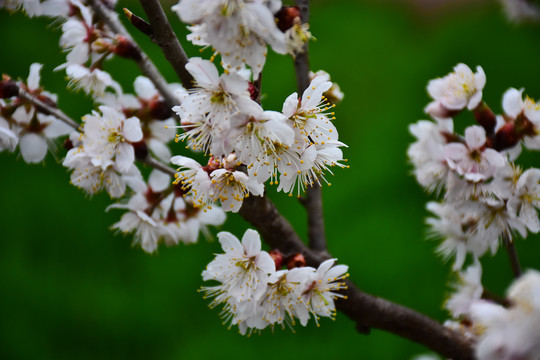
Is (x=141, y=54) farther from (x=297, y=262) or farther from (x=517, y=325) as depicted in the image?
(x=517, y=325)

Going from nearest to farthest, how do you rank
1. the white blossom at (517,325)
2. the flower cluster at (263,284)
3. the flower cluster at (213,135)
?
the white blossom at (517,325) → the flower cluster at (213,135) → the flower cluster at (263,284)

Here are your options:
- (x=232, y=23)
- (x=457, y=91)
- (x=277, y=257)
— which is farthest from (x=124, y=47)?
(x=457, y=91)

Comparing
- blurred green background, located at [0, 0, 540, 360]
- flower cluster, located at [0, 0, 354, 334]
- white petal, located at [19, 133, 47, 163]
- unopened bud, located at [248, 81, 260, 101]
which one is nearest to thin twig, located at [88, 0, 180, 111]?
flower cluster, located at [0, 0, 354, 334]

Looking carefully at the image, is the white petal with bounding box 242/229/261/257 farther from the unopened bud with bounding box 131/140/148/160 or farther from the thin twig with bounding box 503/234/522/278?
the thin twig with bounding box 503/234/522/278

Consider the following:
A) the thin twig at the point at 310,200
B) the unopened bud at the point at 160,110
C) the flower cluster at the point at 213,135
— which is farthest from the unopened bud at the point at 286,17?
the unopened bud at the point at 160,110

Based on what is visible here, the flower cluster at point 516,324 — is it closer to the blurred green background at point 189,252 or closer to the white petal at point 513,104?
the white petal at point 513,104

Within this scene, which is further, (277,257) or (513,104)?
(513,104)
